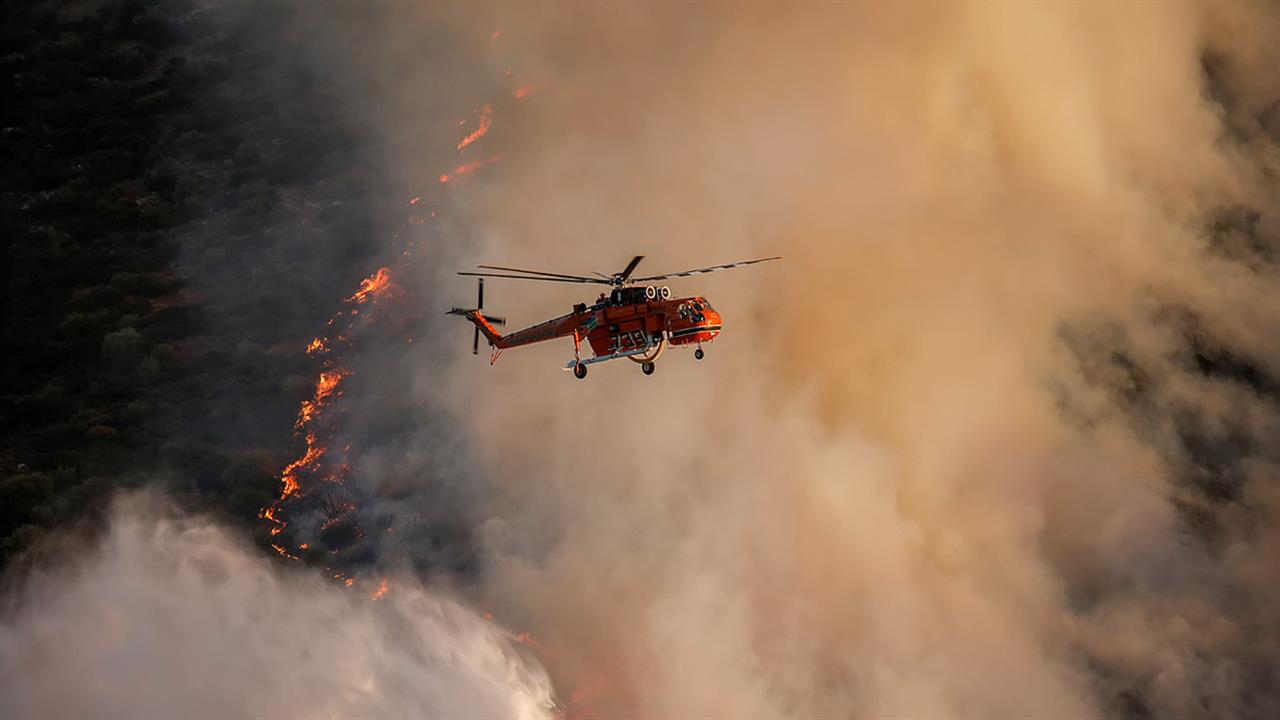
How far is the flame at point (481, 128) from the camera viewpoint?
16162cm

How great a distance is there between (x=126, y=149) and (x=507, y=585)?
112544 mm

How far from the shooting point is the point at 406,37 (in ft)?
611

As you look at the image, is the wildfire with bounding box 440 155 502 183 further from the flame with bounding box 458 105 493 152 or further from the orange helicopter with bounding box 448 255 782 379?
the orange helicopter with bounding box 448 255 782 379

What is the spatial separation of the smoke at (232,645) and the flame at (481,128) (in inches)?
2660

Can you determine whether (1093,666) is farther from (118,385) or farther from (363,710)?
(118,385)

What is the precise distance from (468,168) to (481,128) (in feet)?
28.1

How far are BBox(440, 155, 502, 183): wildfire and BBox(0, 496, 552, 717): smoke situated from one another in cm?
6047

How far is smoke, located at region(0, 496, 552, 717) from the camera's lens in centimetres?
9456

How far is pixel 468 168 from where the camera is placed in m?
156

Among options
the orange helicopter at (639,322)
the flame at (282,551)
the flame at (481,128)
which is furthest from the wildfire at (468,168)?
the orange helicopter at (639,322)

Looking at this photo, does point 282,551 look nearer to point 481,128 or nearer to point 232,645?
point 232,645

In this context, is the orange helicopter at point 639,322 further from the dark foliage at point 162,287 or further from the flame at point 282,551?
the dark foliage at point 162,287

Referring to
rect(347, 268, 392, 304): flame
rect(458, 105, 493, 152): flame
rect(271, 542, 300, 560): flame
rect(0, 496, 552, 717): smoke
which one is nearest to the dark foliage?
rect(347, 268, 392, 304): flame

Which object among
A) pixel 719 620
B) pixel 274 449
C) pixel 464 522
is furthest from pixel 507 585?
pixel 274 449
